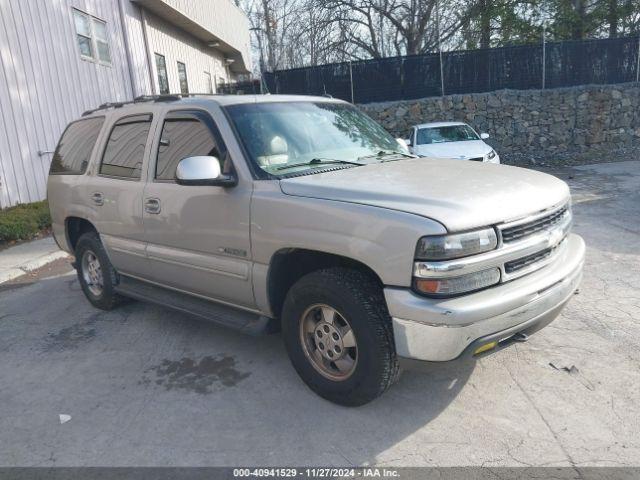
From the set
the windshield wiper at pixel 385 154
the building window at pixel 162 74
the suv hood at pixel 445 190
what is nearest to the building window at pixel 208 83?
the building window at pixel 162 74

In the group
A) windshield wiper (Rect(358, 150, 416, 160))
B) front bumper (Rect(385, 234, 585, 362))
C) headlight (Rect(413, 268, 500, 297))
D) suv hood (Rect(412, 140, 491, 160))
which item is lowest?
front bumper (Rect(385, 234, 585, 362))

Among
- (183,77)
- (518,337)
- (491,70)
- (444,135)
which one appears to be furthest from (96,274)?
(491,70)

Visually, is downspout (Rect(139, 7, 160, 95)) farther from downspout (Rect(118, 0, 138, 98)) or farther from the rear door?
the rear door

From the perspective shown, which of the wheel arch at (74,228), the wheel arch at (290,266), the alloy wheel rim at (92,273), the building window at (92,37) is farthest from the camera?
the building window at (92,37)

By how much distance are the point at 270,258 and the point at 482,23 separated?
21.6 metres

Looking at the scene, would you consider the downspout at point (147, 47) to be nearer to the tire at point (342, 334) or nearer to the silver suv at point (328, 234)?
the silver suv at point (328, 234)

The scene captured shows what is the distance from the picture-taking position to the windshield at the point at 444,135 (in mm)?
12386

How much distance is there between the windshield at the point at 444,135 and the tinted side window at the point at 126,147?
28.6 feet

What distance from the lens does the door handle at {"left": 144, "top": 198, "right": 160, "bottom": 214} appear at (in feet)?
13.7

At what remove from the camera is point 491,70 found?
17.2 meters

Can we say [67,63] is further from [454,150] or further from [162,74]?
[454,150]

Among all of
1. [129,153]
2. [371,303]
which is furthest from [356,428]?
[129,153]

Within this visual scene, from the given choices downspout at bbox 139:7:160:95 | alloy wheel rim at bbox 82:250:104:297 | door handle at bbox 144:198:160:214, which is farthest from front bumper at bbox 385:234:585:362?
downspout at bbox 139:7:160:95

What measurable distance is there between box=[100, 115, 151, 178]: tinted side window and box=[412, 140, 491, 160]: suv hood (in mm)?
7527
